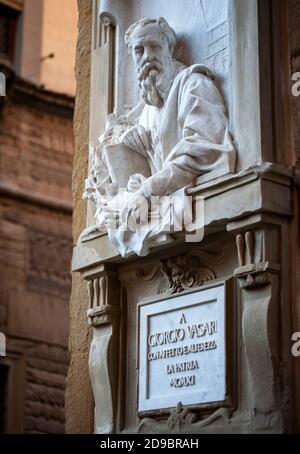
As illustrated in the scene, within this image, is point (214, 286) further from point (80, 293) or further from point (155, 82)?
point (80, 293)

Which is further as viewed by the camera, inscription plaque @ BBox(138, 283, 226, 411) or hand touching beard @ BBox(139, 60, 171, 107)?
hand touching beard @ BBox(139, 60, 171, 107)

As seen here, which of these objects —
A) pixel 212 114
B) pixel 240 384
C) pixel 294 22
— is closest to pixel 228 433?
pixel 240 384

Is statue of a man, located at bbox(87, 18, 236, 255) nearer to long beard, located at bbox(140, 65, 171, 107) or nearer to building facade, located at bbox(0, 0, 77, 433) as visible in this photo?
long beard, located at bbox(140, 65, 171, 107)

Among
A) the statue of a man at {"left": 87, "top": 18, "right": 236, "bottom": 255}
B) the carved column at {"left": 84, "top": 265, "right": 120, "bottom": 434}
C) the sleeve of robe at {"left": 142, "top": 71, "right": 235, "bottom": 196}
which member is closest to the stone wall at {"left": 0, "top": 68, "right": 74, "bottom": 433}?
the carved column at {"left": 84, "top": 265, "right": 120, "bottom": 434}

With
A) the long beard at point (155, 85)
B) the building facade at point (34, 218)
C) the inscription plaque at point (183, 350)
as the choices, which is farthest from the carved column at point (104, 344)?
the building facade at point (34, 218)

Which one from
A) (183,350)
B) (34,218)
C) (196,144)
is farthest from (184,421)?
(34,218)

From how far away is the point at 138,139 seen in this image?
480cm

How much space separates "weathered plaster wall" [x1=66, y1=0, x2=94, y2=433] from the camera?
16.6ft

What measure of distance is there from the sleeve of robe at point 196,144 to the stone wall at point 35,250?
18.8 feet

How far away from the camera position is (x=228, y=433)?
4094mm

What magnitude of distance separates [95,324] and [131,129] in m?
0.88

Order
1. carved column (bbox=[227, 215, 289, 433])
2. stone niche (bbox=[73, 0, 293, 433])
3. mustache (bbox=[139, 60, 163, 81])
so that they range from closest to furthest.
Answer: carved column (bbox=[227, 215, 289, 433])
stone niche (bbox=[73, 0, 293, 433])
mustache (bbox=[139, 60, 163, 81])

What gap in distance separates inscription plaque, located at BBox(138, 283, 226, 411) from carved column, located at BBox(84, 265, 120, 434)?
0.16 metres
